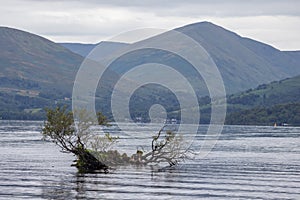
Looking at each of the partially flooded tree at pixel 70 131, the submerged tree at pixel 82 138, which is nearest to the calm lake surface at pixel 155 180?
the partially flooded tree at pixel 70 131

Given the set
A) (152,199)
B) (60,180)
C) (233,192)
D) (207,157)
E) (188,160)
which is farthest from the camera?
(207,157)

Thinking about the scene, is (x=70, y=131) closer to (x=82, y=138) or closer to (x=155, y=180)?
(x=82, y=138)

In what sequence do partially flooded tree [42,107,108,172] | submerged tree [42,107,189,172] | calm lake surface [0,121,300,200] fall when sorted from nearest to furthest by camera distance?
calm lake surface [0,121,300,200] → submerged tree [42,107,189,172] → partially flooded tree [42,107,108,172]

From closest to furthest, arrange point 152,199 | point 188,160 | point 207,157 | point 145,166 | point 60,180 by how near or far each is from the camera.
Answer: point 152,199 < point 60,180 < point 145,166 < point 188,160 < point 207,157

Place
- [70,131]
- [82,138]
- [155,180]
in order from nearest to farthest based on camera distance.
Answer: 1. [155,180]
2. [70,131]
3. [82,138]

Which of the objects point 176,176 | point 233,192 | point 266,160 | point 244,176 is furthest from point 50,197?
point 266,160

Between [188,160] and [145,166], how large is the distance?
51.9ft

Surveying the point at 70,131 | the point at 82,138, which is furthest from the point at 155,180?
the point at 82,138

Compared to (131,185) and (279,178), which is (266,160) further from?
(131,185)

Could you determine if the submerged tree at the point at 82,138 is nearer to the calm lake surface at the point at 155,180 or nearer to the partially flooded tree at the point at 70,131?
the partially flooded tree at the point at 70,131

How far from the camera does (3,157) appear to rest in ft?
351

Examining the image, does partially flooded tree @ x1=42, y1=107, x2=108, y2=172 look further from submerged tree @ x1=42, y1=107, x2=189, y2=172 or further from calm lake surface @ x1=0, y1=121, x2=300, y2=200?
calm lake surface @ x1=0, y1=121, x2=300, y2=200

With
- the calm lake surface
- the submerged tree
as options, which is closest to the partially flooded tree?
the submerged tree

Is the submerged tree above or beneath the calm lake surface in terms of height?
above
